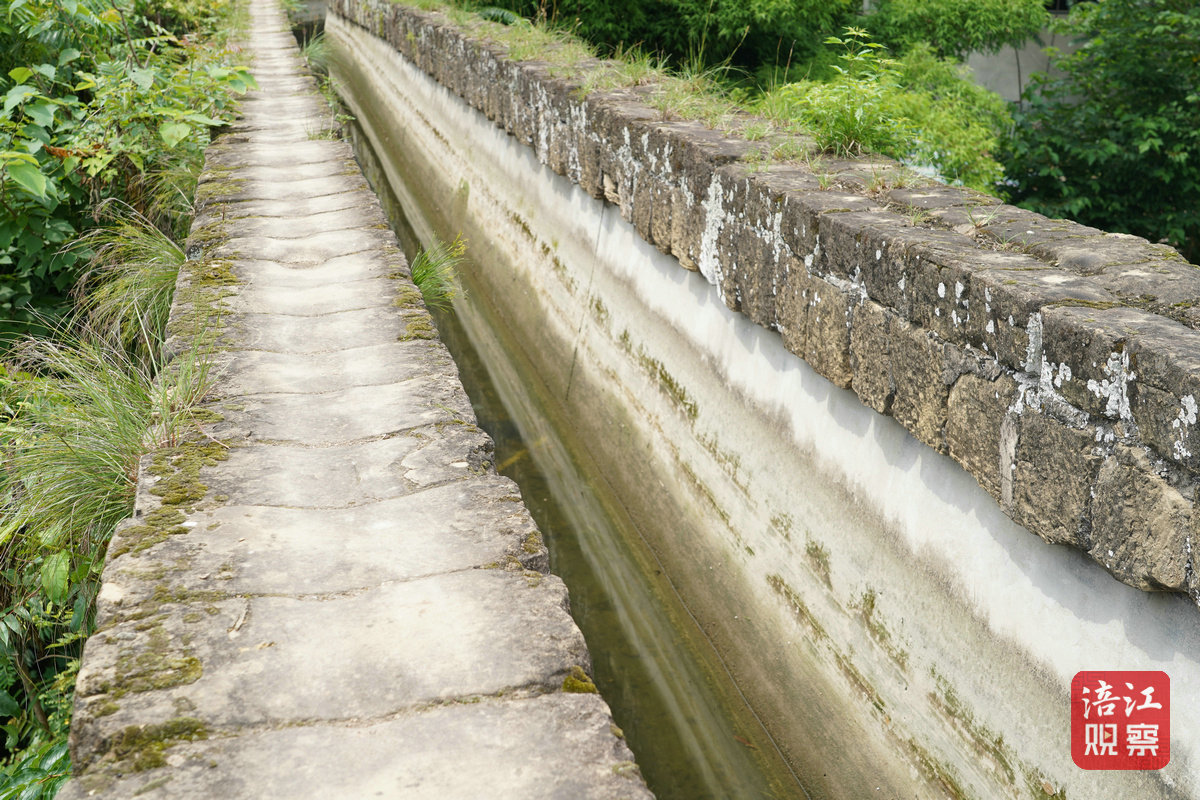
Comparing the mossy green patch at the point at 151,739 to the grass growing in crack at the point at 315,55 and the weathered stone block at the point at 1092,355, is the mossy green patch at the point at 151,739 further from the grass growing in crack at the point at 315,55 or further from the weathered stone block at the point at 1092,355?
the grass growing in crack at the point at 315,55

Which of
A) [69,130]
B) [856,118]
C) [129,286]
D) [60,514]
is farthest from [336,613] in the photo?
[69,130]

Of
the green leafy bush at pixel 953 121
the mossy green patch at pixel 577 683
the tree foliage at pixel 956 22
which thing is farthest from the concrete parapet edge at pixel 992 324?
the tree foliage at pixel 956 22

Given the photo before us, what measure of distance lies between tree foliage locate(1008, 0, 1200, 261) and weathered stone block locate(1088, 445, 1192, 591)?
22.0 feet

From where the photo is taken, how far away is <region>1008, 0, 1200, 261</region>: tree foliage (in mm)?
7574

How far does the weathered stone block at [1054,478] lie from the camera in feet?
6.41

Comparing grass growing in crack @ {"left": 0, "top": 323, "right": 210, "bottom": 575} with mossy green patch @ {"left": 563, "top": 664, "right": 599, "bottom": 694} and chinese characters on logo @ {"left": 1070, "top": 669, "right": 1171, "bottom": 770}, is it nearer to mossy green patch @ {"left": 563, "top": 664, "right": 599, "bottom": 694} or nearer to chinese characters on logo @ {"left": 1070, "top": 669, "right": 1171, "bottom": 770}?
mossy green patch @ {"left": 563, "top": 664, "right": 599, "bottom": 694}

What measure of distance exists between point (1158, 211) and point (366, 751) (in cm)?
842

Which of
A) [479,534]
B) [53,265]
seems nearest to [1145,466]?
[479,534]

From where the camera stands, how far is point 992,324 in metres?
2.20

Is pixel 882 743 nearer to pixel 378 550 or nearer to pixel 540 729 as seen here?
pixel 540 729

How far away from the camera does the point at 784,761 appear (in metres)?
3.23

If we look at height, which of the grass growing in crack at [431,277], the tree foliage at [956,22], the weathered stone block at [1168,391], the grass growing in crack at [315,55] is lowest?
the grass growing in crack at [431,277]

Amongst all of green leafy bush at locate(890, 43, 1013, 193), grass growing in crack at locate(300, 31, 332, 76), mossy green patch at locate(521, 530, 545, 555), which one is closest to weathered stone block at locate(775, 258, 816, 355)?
mossy green patch at locate(521, 530, 545, 555)

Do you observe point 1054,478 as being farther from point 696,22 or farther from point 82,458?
point 696,22
